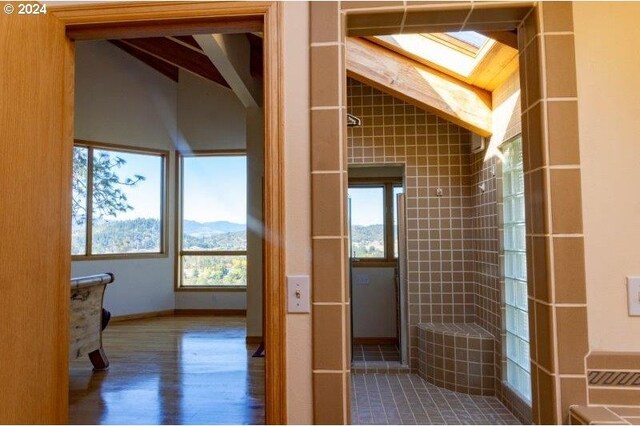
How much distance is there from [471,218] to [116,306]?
5.07 meters

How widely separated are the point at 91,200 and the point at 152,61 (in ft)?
7.74

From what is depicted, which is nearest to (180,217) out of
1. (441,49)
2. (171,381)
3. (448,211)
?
(171,381)

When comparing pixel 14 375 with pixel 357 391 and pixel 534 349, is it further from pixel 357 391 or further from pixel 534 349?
pixel 357 391

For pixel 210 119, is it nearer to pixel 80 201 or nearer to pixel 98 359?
pixel 80 201

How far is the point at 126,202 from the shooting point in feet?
21.0

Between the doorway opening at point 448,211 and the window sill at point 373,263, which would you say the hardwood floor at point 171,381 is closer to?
the doorway opening at point 448,211

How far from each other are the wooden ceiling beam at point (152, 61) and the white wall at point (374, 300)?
4.60m

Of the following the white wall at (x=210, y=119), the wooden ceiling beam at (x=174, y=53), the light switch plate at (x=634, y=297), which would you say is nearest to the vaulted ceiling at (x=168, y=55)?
the wooden ceiling beam at (x=174, y=53)

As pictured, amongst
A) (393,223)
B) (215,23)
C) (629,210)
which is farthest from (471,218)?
(215,23)

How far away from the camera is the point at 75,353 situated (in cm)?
334

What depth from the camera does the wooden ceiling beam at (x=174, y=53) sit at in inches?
225

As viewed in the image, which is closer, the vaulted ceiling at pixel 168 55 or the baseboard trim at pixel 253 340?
the baseboard trim at pixel 253 340

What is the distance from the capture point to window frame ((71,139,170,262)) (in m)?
5.93

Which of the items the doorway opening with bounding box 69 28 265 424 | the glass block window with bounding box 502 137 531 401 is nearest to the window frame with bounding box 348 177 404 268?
the doorway opening with bounding box 69 28 265 424
